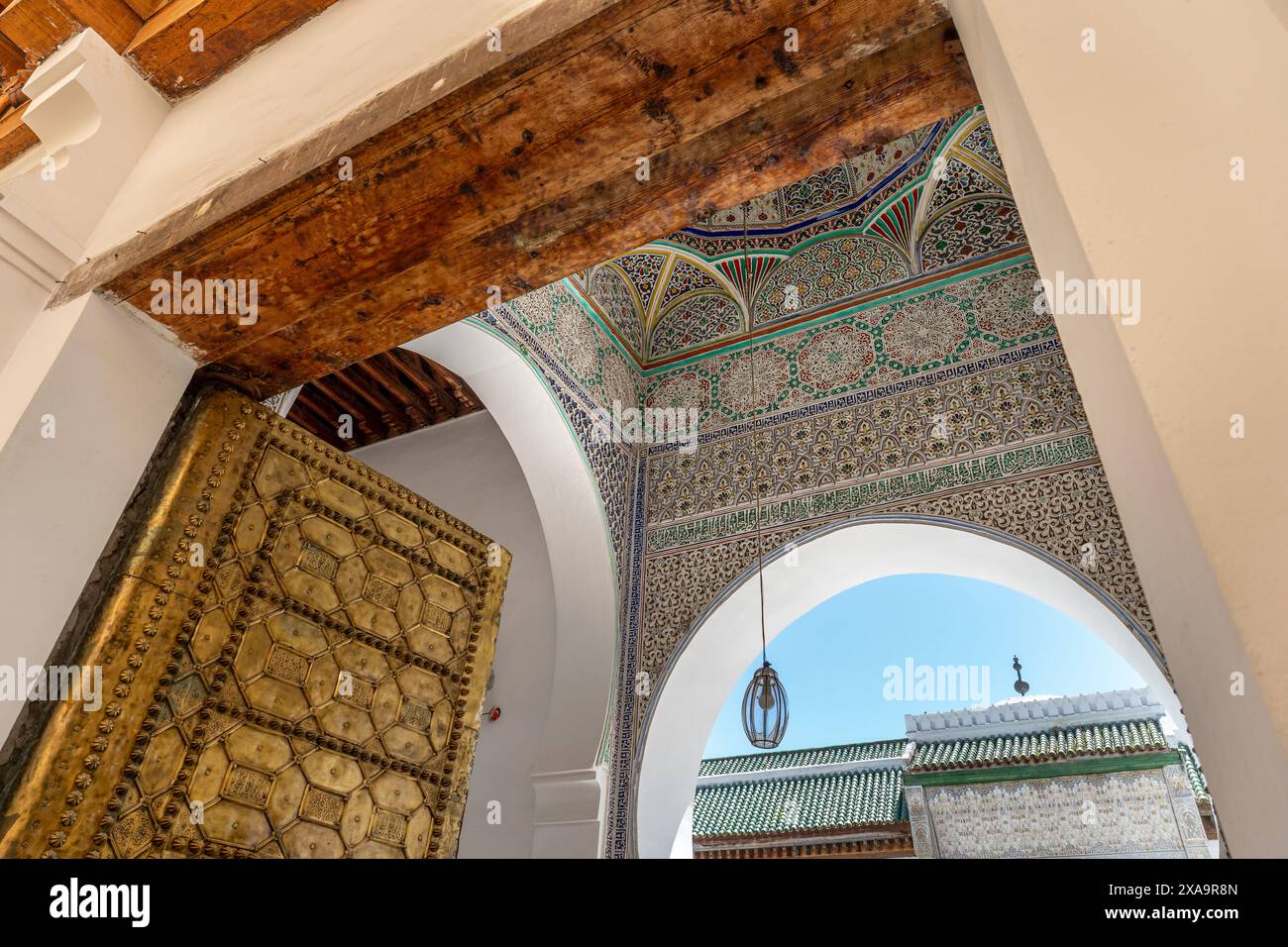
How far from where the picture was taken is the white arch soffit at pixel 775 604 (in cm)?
297

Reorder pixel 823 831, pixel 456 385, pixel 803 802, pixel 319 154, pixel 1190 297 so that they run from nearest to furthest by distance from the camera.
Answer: pixel 1190 297
pixel 319 154
pixel 456 385
pixel 823 831
pixel 803 802

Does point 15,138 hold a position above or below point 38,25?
below

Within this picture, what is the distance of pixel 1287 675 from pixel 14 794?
1.40 meters

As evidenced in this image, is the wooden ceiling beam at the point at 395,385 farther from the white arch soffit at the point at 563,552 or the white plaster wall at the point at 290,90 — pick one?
the white plaster wall at the point at 290,90

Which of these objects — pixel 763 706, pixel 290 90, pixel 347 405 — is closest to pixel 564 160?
pixel 290 90

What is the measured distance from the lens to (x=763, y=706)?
108 inches

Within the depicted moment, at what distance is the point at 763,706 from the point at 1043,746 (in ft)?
17.6

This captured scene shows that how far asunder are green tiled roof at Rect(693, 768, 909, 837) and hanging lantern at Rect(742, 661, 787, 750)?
16.7 feet

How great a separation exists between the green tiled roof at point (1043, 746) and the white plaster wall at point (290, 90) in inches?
275

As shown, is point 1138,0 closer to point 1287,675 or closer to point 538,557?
point 1287,675

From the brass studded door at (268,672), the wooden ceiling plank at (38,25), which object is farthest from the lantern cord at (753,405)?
the wooden ceiling plank at (38,25)

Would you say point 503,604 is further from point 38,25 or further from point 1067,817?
point 1067,817
